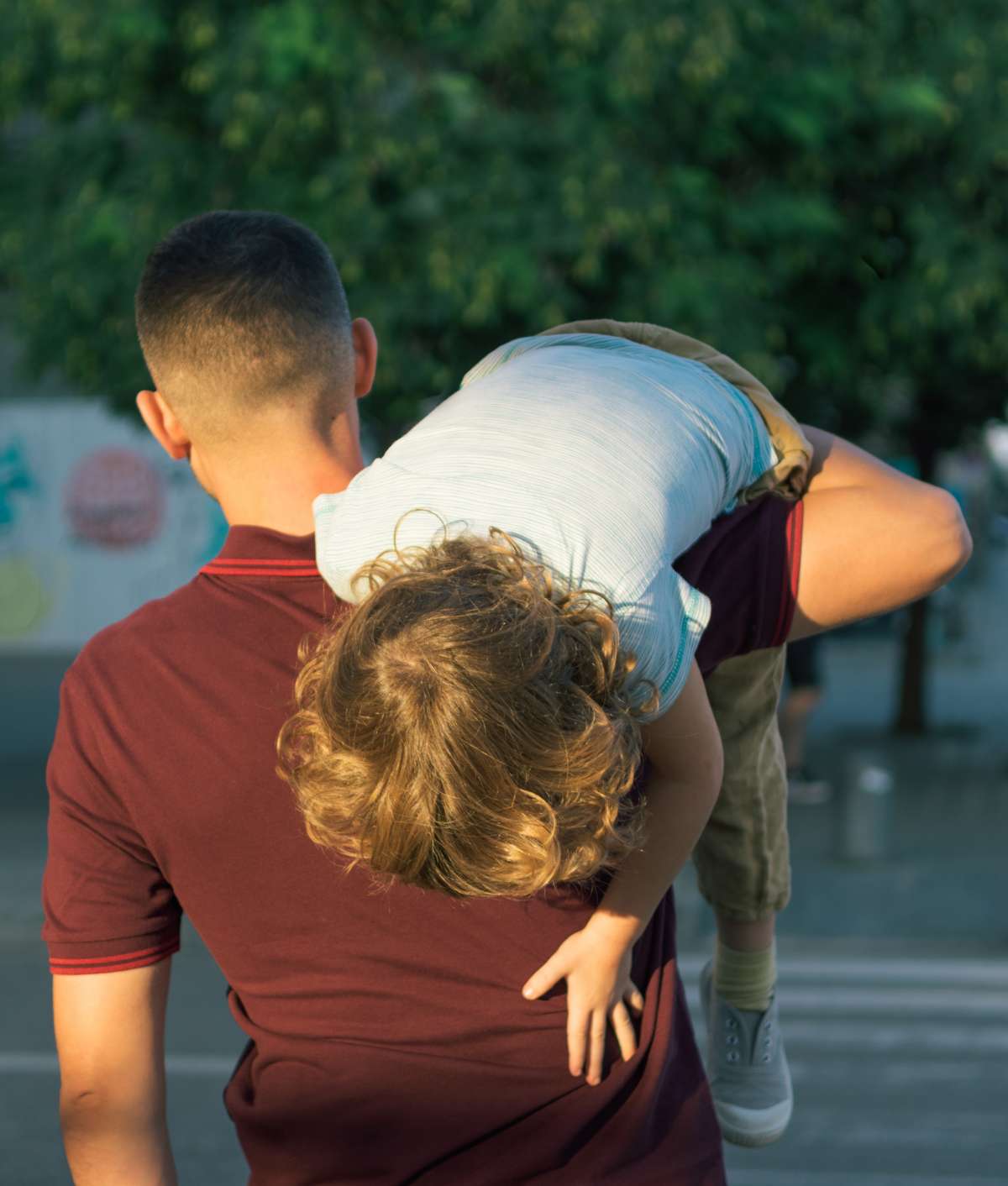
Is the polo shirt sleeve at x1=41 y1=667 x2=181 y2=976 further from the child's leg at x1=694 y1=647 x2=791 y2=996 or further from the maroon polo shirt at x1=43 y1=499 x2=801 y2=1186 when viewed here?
the child's leg at x1=694 y1=647 x2=791 y2=996

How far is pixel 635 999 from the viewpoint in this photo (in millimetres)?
1771

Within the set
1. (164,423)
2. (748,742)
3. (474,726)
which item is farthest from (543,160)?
(474,726)

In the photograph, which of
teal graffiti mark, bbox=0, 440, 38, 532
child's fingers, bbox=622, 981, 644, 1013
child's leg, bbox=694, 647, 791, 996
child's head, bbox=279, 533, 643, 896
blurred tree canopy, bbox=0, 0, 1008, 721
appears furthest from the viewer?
teal graffiti mark, bbox=0, 440, 38, 532

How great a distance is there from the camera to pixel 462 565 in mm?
1459

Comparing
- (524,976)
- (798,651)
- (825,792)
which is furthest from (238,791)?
(825,792)

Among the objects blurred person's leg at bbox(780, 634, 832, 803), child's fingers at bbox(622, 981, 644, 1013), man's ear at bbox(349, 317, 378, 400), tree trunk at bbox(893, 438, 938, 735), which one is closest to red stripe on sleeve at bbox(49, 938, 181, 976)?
child's fingers at bbox(622, 981, 644, 1013)

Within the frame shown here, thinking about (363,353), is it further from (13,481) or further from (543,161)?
(13,481)

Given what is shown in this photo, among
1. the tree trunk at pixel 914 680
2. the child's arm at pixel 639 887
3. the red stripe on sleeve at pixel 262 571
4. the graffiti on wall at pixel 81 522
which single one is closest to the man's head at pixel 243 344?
the red stripe on sleeve at pixel 262 571

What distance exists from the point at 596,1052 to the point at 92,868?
569 mm

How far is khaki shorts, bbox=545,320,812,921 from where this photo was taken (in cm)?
197

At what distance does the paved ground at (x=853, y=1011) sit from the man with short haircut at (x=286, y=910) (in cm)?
357

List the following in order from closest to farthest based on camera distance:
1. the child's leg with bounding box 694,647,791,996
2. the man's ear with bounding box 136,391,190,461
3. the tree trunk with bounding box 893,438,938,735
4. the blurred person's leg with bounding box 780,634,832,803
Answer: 1. the man's ear with bounding box 136,391,190,461
2. the child's leg with bounding box 694,647,791,996
3. the blurred person's leg with bounding box 780,634,832,803
4. the tree trunk with bounding box 893,438,938,735

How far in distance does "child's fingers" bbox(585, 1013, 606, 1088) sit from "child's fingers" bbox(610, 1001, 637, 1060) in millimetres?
22

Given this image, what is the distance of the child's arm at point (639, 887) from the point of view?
166 centimetres
